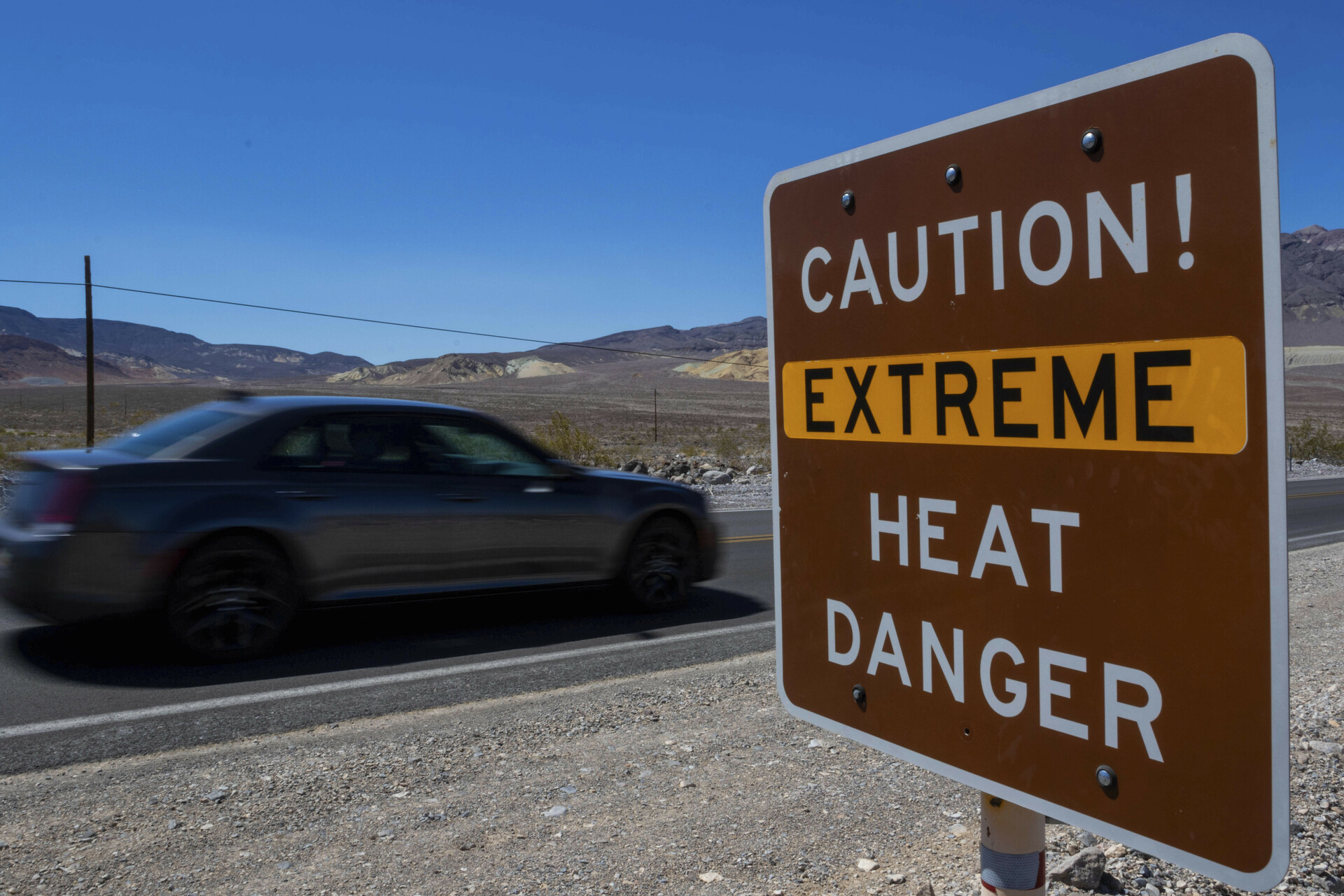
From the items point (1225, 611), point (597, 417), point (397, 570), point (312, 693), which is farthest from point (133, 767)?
point (597, 417)

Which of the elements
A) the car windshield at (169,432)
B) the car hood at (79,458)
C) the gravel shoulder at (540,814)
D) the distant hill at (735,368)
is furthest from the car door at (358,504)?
the distant hill at (735,368)

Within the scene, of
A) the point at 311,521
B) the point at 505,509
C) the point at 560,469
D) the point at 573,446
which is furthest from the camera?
the point at 573,446

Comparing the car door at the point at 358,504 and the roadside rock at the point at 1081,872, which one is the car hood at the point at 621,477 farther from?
the roadside rock at the point at 1081,872

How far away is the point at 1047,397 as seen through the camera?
1.12 metres

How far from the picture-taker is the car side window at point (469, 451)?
22.5 ft

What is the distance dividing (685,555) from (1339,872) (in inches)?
203

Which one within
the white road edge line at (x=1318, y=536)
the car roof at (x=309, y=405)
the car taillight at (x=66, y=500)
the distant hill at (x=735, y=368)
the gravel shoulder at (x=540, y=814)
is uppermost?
the distant hill at (x=735, y=368)

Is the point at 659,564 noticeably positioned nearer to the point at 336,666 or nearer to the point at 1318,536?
the point at 336,666

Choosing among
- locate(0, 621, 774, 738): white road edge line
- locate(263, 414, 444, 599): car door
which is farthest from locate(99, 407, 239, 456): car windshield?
locate(0, 621, 774, 738): white road edge line

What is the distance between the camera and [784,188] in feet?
4.86

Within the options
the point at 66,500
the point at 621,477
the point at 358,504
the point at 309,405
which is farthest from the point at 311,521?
the point at 621,477

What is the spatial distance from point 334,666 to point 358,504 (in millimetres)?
1101

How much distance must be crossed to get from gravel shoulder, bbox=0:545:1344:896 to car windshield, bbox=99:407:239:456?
2.55 m

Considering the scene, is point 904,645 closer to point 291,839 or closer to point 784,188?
point 784,188
